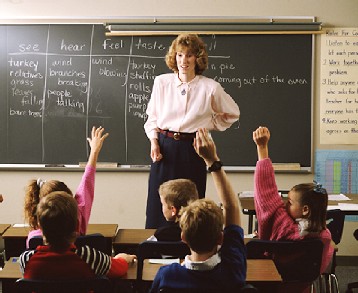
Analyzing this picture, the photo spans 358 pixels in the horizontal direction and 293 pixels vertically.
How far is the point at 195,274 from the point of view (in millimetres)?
2291

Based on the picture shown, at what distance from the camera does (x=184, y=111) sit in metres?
4.30

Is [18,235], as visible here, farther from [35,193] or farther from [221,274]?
[221,274]

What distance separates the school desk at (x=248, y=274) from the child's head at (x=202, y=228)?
1.23ft

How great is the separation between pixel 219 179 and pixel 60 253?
27.7 inches

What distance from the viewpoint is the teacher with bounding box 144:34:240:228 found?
429cm

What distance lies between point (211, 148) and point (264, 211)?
102cm

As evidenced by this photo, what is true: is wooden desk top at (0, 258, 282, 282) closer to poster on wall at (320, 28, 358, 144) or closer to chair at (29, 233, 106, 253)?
chair at (29, 233, 106, 253)

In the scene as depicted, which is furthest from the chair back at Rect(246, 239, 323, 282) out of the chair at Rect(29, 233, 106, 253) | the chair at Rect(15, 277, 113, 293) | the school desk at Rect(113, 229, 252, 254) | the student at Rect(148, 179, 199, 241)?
the chair at Rect(15, 277, 113, 293)

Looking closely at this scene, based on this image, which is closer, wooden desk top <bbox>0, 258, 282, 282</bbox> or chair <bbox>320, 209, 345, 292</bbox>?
wooden desk top <bbox>0, 258, 282, 282</bbox>

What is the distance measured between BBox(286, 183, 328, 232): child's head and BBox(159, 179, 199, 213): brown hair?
20.1 inches

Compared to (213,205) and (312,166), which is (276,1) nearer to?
(312,166)

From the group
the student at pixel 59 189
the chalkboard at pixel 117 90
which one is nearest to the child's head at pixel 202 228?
the student at pixel 59 189

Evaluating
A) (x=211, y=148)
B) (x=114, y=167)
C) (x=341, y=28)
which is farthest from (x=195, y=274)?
(x=341, y=28)

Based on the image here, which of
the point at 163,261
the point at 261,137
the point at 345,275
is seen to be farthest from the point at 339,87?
the point at 163,261
